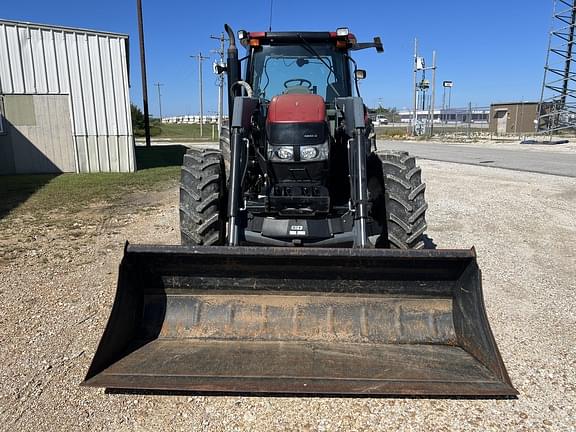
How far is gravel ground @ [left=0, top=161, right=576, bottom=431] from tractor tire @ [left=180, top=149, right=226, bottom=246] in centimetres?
105

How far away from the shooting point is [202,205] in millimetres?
4246

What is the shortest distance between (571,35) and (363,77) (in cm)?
2980

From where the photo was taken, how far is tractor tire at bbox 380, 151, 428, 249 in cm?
435

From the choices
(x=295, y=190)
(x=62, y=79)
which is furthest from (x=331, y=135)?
(x=62, y=79)

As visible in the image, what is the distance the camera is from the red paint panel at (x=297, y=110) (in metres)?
4.14

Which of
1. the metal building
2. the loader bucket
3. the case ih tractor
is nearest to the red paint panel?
the case ih tractor

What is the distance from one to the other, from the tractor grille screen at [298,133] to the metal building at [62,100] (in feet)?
37.4

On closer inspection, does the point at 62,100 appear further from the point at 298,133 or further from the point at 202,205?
the point at 298,133

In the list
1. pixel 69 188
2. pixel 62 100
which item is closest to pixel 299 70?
pixel 69 188

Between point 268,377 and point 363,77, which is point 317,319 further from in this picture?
point 363,77

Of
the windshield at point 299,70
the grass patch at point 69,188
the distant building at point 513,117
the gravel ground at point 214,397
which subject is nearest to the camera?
the gravel ground at point 214,397

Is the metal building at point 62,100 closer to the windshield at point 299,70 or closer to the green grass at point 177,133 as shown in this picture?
the windshield at point 299,70

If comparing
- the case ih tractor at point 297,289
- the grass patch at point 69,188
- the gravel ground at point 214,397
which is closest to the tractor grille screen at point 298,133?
the case ih tractor at point 297,289

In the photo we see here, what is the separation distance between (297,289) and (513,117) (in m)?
42.8
